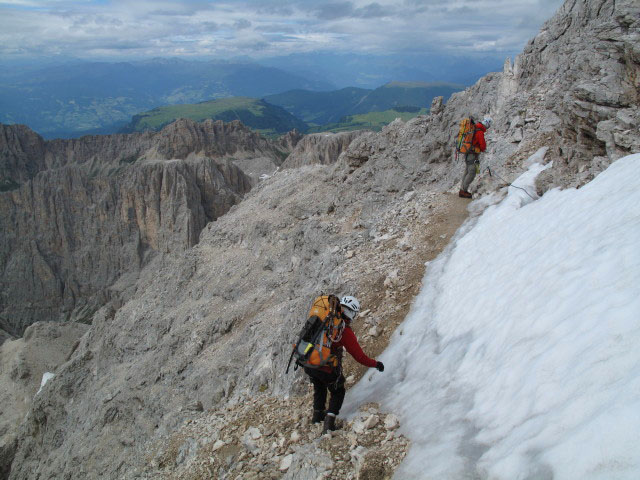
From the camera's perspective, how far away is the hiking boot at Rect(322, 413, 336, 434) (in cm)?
710

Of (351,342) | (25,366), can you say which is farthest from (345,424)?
(25,366)

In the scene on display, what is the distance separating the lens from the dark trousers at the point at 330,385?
7.04 meters

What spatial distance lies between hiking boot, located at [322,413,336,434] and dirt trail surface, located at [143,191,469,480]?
0.69 ft

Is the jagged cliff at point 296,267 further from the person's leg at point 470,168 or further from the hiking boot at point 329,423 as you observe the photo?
the person's leg at point 470,168

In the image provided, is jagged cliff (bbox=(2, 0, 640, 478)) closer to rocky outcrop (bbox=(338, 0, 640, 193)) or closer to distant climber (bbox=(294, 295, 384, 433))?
rocky outcrop (bbox=(338, 0, 640, 193))

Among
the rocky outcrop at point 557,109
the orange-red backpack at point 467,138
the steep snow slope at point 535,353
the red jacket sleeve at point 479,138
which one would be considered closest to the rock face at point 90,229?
the rocky outcrop at point 557,109

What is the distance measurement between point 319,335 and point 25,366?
41649 mm

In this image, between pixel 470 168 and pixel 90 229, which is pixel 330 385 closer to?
pixel 470 168

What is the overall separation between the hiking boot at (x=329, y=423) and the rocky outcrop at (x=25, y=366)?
2929 centimetres

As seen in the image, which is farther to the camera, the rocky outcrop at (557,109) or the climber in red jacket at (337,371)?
Answer: the rocky outcrop at (557,109)

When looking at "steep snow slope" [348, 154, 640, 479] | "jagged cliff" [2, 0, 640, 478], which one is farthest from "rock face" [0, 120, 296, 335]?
"steep snow slope" [348, 154, 640, 479]

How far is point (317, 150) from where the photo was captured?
97.6m

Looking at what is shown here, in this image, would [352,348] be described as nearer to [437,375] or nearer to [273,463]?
[437,375]

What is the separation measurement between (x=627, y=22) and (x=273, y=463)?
13.6m
